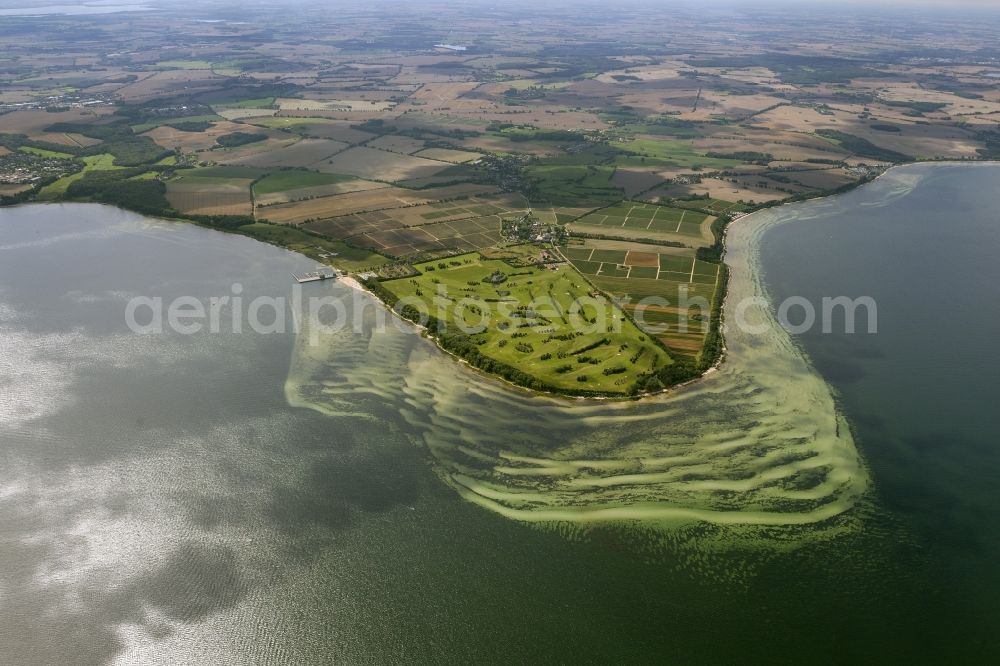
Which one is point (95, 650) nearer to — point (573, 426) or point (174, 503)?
point (174, 503)

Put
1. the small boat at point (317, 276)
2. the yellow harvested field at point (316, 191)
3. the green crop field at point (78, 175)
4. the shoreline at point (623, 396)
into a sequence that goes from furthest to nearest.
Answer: the green crop field at point (78, 175) → the yellow harvested field at point (316, 191) → the small boat at point (317, 276) → the shoreline at point (623, 396)

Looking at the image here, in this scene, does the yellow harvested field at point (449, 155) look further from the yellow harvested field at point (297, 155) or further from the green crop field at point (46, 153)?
the green crop field at point (46, 153)

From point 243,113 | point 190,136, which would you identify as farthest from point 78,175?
point 243,113

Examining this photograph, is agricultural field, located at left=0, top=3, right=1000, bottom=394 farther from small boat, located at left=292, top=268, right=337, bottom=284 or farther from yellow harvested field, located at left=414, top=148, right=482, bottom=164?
small boat, located at left=292, top=268, right=337, bottom=284

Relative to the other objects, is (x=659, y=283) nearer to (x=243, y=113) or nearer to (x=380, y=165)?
(x=380, y=165)

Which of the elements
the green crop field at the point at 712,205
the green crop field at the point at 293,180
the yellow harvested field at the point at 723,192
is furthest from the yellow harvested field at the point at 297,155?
the green crop field at the point at 712,205

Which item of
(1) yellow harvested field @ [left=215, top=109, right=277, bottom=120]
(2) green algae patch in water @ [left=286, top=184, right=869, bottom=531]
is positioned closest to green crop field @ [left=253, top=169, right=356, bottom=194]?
(1) yellow harvested field @ [left=215, top=109, right=277, bottom=120]
